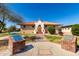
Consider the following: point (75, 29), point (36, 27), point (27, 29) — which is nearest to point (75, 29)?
point (75, 29)

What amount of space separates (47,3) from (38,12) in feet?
1.46

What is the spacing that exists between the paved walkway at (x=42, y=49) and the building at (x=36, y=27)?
403 mm

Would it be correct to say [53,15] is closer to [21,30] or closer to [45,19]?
[45,19]

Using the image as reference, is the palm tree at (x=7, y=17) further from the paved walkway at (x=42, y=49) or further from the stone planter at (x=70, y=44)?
the stone planter at (x=70, y=44)

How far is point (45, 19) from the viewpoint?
4.79m

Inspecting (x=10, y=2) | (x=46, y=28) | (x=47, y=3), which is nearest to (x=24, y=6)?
(x=10, y=2)

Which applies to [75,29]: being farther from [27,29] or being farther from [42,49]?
[27,29]

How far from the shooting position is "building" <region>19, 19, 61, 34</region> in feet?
15.9

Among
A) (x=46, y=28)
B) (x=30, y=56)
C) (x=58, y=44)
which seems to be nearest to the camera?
(x=30, y=56)

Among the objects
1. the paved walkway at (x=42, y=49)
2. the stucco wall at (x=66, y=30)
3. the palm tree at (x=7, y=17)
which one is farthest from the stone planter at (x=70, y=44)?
the palm tree at (x=7, y=17)

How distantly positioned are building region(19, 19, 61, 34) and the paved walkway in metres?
0.40

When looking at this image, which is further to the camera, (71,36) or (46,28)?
(46,28)

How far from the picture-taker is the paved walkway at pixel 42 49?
14.7ft

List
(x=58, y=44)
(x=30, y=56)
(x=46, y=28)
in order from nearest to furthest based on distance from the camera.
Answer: (x=30, y=56), (x=58, y=44), (x=46, y=28)
